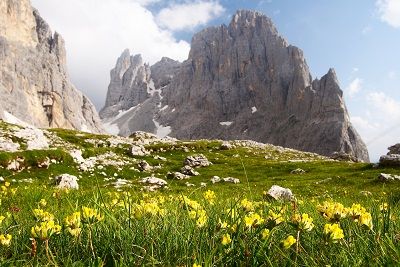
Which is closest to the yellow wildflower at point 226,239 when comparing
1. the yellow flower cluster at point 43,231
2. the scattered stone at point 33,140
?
the yellow flower cluster at point 43,231

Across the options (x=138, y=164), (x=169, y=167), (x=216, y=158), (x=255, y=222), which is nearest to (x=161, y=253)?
(x=255, y=222)

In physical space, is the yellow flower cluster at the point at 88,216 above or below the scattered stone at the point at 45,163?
above

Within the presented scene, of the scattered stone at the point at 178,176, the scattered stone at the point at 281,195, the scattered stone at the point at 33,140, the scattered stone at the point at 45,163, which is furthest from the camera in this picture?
the scattered stone at the point at 178,176

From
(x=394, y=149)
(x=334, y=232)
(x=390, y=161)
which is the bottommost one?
(x=334, y=232)

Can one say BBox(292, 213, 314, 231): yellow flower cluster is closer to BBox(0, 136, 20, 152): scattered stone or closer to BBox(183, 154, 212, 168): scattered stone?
BBox(0, 136, 20, 152): scattered stone

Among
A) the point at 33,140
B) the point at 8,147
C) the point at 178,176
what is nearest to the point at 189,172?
the point at 178,176

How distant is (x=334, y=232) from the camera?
8.90ft

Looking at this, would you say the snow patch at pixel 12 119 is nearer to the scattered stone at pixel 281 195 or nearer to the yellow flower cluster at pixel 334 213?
the scattered stone at pixel 281 195

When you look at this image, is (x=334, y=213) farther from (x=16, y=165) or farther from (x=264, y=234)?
(x=16, y=165)

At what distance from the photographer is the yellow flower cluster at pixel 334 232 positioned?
268cm

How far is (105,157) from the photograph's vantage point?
6034 centimetres

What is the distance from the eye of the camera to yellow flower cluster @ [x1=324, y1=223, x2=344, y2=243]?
2.68 metres

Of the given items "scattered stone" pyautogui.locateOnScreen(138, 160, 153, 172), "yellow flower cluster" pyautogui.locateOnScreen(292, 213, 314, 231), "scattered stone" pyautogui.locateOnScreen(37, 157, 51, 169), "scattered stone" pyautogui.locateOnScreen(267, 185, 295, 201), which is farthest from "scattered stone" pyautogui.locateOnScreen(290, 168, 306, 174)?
"yellow flower cluster" pyautogui.locateOnScreen(292, 213, 314, 231)

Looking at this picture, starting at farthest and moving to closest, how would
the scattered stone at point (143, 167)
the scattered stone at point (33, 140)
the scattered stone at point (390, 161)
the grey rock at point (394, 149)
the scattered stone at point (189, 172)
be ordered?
1. the grey rock at point (394, 149)
2. the scattered stone at point (390, 161)
3. the scattered stone at point (189, 172)
4. the scattered stone at point (143, 167)
5. the scattered stone at point (33, 140)
